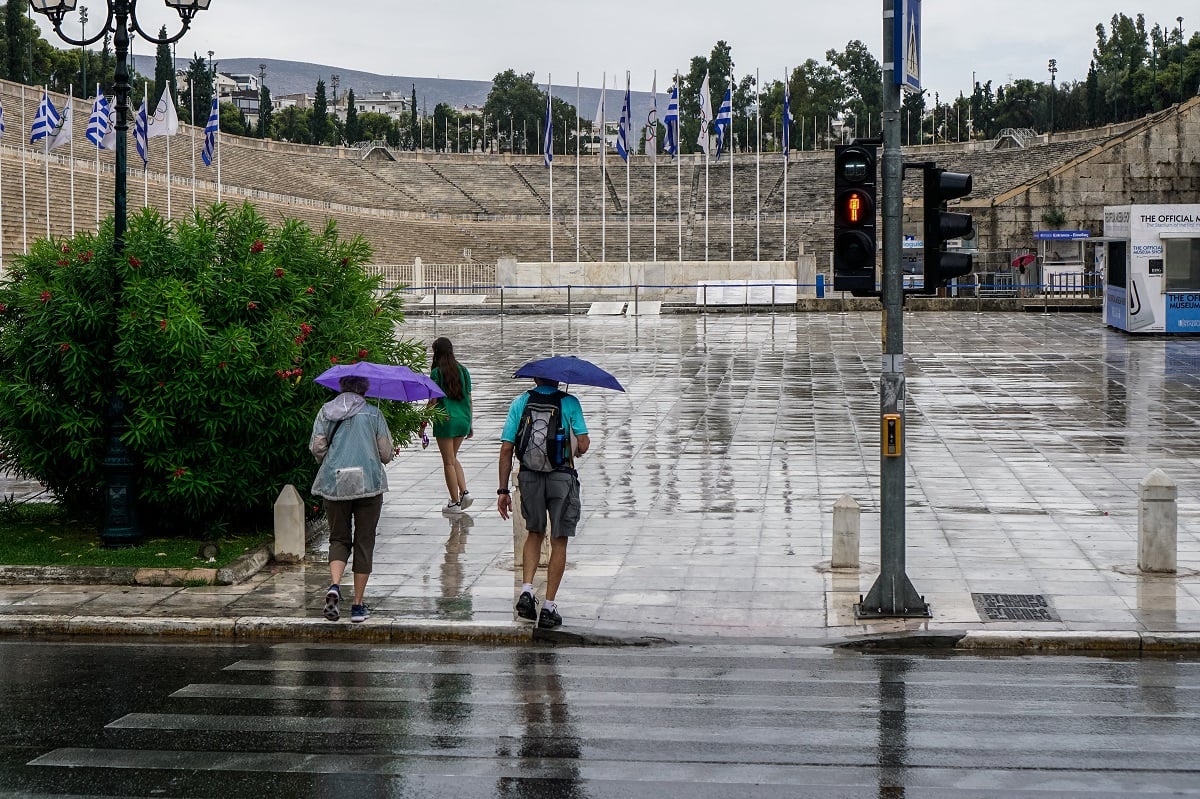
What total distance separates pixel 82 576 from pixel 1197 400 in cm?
1845

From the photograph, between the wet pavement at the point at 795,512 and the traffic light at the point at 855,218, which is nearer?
the traffic light at the point at 855,218

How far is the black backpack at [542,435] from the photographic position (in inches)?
394

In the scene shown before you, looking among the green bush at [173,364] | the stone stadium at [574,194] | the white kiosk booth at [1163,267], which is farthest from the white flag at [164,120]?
the green bush at [173,364]

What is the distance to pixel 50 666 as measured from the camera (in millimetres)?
9320

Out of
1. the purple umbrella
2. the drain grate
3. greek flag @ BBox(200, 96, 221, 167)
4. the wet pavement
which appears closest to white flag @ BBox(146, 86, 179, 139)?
greek flag @ BBox(200, 96, 221, 167)

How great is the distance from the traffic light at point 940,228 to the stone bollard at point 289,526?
5.73 meters

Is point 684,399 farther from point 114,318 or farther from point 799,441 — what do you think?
point 114,318

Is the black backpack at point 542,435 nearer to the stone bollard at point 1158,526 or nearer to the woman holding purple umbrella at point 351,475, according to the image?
the woman holding purple umbrella at point 351,475

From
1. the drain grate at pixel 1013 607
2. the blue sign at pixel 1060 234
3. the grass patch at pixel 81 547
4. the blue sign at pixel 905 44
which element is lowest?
the drain grate at pixel 1013 607

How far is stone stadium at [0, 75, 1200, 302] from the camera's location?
58.8 m

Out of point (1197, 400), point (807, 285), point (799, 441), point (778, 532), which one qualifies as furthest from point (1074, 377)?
point (807, 285)

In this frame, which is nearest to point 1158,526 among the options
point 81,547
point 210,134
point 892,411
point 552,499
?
point 892,411

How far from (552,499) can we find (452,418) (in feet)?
16.4

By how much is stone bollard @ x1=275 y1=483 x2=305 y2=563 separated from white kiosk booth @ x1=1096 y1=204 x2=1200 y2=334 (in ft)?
95.1
